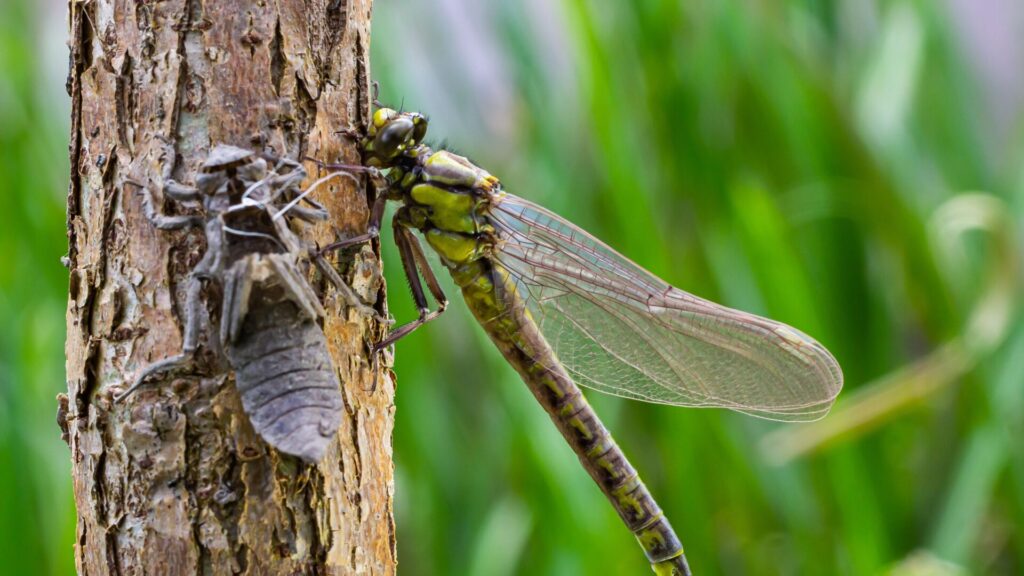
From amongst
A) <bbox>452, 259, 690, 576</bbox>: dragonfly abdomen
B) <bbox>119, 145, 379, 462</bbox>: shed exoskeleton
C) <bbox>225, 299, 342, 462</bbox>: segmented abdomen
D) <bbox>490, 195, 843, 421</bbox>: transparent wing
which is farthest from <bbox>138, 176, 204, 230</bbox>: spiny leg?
<bbox>490, 195, 843, 421</bbox>: transparent wing

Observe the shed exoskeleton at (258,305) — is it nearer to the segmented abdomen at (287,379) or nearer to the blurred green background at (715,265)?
the segmented abdomen at (287,379)

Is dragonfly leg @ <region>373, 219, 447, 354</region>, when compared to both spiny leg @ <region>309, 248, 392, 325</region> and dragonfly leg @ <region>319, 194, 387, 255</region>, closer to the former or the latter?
dragonfly leg @ <region>319, 194, 387, 255</region>

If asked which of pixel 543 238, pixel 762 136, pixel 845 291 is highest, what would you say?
pixel 762 136

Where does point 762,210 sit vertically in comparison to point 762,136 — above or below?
below

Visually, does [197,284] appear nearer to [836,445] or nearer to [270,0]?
[270,0]

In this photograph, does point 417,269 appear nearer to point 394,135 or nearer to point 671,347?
point 394,135

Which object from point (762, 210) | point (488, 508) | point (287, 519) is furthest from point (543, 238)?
point (488, 508)

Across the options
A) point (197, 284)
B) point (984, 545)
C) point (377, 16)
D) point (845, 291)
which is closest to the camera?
point (197, 284)

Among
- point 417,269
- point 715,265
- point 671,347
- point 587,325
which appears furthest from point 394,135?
point 715,265
